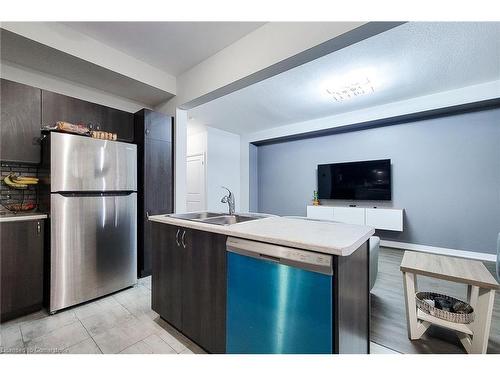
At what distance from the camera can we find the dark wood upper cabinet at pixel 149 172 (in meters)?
2.55

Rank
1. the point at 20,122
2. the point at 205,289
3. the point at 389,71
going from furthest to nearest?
the point at 389,71, the point at 20,122, the point at 205,289

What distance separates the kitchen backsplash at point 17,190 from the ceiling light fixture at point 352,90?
12.5 feet

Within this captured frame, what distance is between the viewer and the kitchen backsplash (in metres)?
1.99

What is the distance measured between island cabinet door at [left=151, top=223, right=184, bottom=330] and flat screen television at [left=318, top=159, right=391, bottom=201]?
12.8 feet

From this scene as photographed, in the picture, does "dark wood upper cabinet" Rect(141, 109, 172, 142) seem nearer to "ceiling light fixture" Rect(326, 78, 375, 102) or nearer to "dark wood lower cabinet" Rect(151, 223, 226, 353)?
"dark wood lower cabinet" Rect(151, 223, 226, 353)

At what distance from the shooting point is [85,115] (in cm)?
231

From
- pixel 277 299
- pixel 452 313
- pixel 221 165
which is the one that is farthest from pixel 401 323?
pixel 221 165

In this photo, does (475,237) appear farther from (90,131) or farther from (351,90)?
(90,131)

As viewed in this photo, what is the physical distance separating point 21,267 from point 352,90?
4.26m

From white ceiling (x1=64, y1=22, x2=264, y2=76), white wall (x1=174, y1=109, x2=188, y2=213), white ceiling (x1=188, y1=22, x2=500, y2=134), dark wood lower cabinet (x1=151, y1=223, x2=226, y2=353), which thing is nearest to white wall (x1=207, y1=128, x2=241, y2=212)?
white ceiling (x1=188, y1=22, x2=500, y2=134)

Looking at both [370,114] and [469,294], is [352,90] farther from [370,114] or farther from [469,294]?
[469,294]

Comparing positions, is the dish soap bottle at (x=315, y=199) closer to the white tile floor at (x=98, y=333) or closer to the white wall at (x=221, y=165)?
the white wall at (x=221, y=165)

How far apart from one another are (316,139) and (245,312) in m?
4.59

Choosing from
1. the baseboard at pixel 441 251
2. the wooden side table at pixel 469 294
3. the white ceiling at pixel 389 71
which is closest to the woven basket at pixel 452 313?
the wooden side table at pixel 469 294
